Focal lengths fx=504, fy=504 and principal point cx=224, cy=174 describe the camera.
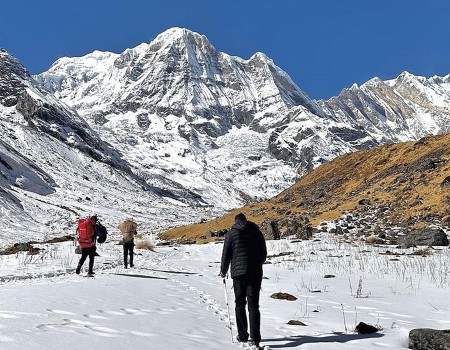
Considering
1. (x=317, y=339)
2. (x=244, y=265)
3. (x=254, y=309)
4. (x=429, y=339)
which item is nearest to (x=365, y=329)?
(x=317, y=339)

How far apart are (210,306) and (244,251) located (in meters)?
3.18

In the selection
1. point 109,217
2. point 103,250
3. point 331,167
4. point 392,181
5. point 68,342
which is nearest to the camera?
point 68,342

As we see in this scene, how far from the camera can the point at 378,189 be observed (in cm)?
3809

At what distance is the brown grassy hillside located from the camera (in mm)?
31627

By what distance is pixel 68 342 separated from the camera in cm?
593

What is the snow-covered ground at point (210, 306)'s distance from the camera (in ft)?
22.2

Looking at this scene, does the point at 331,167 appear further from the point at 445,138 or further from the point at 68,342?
the point at 68,342

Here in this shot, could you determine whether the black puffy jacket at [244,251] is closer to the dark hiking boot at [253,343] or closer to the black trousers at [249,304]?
the black trousers at [249,304]

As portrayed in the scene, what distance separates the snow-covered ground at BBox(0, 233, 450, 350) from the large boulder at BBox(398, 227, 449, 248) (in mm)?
2548

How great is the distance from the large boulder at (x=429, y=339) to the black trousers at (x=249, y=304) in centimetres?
221

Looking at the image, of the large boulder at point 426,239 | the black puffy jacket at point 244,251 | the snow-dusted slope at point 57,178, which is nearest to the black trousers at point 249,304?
the black puffy jacket at point 244,251

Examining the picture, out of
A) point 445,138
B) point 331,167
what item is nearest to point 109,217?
point 331,167

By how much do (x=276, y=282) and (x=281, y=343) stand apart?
26.3ft

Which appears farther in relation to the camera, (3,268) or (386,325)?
(3,268)
